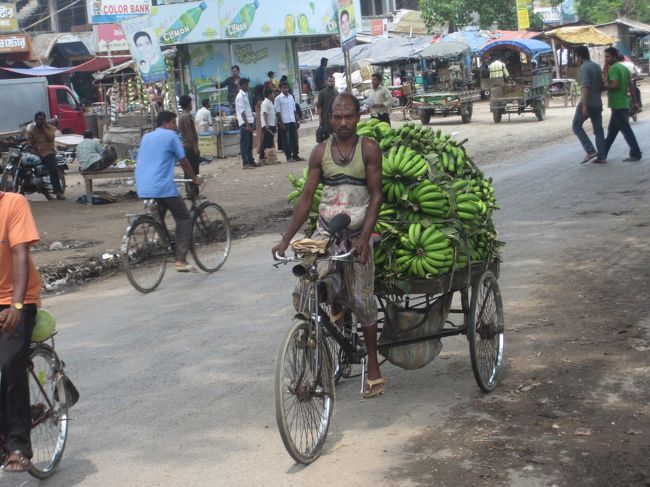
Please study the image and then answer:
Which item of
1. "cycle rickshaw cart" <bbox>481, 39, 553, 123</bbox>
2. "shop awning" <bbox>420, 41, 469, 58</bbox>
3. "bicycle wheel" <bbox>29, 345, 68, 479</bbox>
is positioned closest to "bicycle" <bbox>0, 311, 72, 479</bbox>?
"bicycle wheel" <bbox>29, 345, 68, 479</bbox>

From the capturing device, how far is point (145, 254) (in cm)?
984

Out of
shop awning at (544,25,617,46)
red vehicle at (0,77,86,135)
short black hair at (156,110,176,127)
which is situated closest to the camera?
short black hair at (156,110,176,127)

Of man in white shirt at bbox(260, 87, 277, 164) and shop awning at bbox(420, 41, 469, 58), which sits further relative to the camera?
shop awning at bbox(420, 41, 469, 58)

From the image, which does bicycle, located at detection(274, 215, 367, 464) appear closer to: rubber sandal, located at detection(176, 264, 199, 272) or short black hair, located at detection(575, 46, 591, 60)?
rubber sandal, located at detection(176, 264, 199, 272)

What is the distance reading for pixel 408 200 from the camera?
5.63 m

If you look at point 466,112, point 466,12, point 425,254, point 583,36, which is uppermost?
point 466,12

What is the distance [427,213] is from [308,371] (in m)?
1.36

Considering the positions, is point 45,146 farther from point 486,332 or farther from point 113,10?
point 113,10

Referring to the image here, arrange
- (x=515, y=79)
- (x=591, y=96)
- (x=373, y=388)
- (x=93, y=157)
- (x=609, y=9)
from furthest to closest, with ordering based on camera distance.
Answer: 1. (x=609, y=9)
2. (x=515, y=79)
3. (x=93, y=157)
4. (x=591, y=96)
5. (x=373, y=388)

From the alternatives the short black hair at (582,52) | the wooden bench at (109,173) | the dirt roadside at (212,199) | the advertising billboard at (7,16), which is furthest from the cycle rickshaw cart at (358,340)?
the advertising billboard at (7,16)

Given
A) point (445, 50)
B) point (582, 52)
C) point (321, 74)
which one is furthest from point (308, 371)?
point (445, 50)

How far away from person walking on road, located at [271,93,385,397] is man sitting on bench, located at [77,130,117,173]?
39.5 ft

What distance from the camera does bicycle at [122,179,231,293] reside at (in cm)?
967

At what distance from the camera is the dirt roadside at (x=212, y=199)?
11.8 meters
